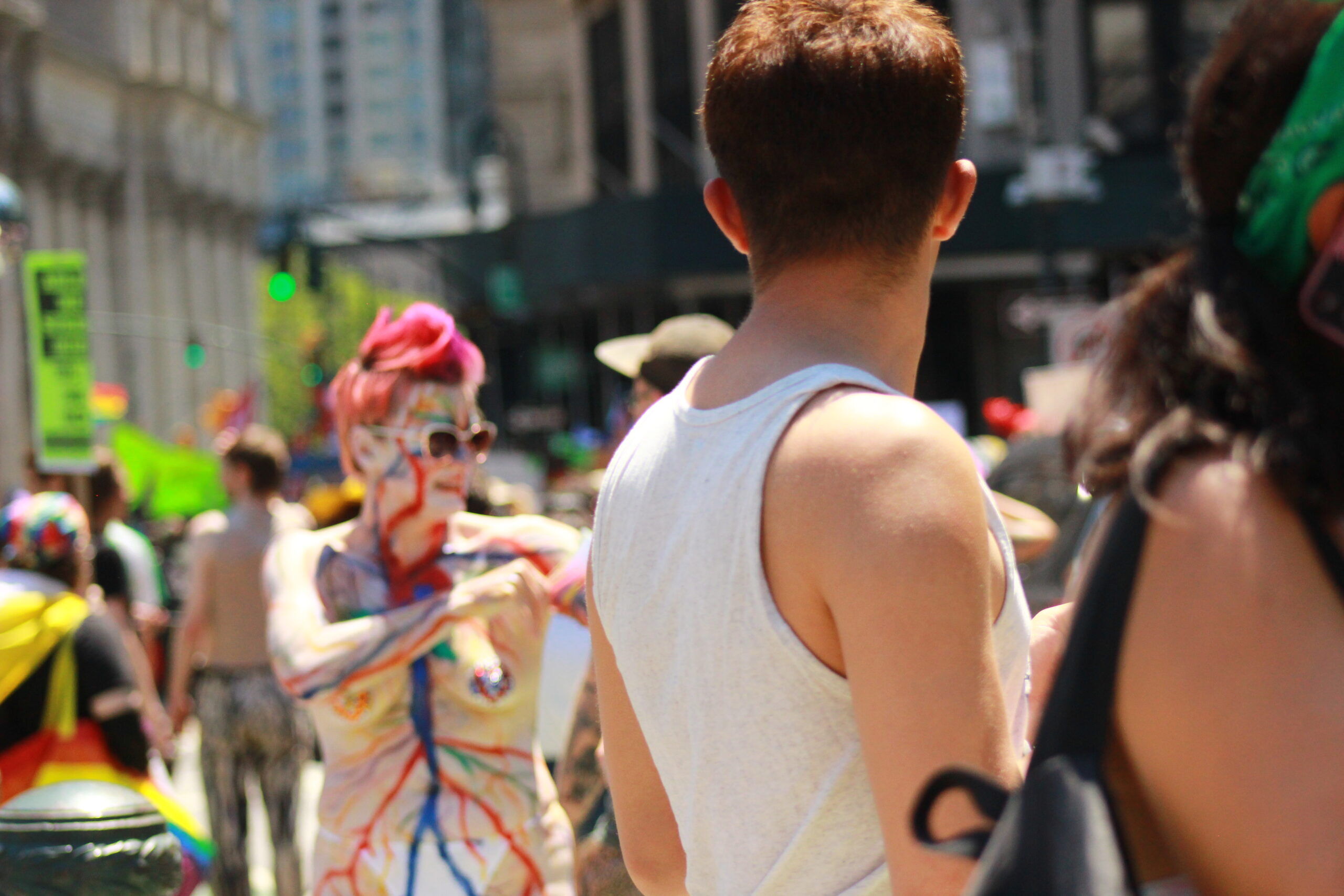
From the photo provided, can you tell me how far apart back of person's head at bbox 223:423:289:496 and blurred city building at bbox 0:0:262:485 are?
43.9 m

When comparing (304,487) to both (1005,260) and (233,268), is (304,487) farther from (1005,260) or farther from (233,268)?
(233,268)

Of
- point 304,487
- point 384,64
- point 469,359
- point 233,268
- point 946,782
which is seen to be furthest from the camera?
point 384,64

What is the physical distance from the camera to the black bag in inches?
45.3

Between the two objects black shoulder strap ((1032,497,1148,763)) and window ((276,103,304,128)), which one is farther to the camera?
window ((276,103,304,128))

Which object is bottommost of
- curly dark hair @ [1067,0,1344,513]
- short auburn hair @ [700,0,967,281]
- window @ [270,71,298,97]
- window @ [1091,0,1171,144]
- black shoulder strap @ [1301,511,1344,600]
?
black shoulder strap @ [1301,511,1344,600]

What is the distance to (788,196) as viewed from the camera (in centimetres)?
169

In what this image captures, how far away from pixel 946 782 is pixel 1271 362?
0.43m

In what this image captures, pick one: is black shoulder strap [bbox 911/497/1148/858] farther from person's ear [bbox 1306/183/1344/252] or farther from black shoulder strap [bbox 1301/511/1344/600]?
person's ear [bbox 1306/183/1344/252]

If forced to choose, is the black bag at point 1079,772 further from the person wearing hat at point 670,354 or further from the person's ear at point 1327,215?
the person wearing hat at point 670,354

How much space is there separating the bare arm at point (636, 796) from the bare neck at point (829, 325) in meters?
0.42

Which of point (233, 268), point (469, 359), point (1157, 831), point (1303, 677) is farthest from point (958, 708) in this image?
point (233, 268)

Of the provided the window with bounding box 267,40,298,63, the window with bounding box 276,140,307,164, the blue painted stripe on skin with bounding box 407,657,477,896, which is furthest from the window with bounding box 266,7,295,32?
the blue painted stripe on skin with bounding box 407,657,477,896

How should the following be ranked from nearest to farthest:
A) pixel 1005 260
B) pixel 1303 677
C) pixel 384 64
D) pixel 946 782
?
pixel 1303 677, pixel 946 782, pixel 1005 260, pixel 384 64

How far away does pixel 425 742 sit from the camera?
10.8 feet
